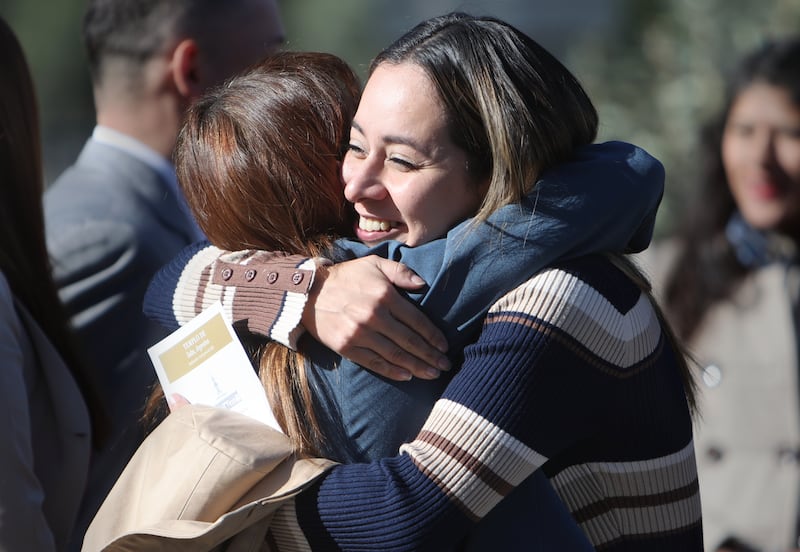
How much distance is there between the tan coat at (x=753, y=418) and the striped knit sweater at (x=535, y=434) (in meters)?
1.54

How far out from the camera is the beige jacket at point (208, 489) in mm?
1528

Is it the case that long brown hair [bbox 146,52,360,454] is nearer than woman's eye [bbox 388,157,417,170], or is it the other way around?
woman's eye [bbox 388,157,417,170]

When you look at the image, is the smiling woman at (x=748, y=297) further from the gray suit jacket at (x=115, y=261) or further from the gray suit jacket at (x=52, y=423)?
the gray suit jacket at (x=52, y=423)

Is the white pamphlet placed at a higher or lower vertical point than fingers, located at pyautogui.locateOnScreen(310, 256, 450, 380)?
lower

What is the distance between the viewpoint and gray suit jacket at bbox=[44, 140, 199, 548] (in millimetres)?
2725

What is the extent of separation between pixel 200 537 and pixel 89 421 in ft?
2.81

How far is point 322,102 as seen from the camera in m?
1.78

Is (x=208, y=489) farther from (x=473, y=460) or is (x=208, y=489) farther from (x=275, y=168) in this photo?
(x=275, y=168)

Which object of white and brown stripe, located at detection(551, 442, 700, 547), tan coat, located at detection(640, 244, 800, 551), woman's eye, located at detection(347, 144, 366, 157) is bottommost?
tan coat, located at detection(640, 244, 800, 551)

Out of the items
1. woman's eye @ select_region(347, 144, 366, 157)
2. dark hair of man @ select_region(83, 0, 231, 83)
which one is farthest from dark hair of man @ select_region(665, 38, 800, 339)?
woman's eye @ select_region(347, 144, 366, 157)

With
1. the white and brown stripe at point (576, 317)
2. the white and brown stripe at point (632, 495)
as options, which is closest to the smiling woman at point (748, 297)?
the white and brown stripe at point (632, 495)

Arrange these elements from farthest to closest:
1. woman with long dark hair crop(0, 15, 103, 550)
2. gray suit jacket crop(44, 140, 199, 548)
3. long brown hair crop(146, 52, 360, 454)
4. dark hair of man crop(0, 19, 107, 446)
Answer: gray suit jacket crop(44, 140, 199, 548) → dark hair of man crop(0, 19, 107, 446) → woman with long dark hair crop(0, 15, 103, 550) → long brown hair crop(146, 52, 360, 454)

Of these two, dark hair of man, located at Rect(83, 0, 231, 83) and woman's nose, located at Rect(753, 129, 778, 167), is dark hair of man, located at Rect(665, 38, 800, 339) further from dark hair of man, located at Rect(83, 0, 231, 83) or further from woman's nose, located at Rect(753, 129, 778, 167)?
dark hair of man, located at Rect(83, 0, 231, 83)

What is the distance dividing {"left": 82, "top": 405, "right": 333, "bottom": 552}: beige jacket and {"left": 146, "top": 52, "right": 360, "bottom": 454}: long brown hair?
85 mm
